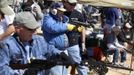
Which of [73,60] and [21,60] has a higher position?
[21,60]

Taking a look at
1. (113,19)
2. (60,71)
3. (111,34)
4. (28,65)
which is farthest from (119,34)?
(28,65)

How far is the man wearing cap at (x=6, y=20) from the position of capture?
5.18 m

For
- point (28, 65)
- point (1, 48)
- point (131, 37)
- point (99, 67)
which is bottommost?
point (131, 37)

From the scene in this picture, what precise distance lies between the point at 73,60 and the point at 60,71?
436 millimetres

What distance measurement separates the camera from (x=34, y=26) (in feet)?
16.2

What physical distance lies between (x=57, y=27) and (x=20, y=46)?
94.8 inches

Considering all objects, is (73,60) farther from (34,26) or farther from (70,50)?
(34,26)

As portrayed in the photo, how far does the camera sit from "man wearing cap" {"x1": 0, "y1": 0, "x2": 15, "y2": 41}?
5.18 metres

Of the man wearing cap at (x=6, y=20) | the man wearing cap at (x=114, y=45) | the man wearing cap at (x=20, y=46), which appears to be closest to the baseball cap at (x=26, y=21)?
the man wearing cap at (x=20, y=46)

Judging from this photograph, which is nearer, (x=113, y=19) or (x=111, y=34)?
(x=111, y=34)

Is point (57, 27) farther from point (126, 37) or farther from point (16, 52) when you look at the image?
point (126, 37)

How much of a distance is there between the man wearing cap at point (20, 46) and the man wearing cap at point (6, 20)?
0.61 ft

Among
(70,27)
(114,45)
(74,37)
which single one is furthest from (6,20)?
(114,45)

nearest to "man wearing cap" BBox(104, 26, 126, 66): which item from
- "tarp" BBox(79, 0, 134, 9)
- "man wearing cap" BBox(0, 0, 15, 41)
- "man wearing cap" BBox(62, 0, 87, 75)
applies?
"tarp" BBox(79, 0, 134, 9)
